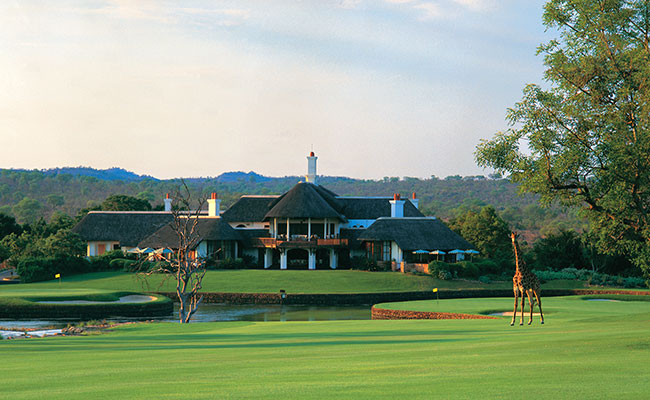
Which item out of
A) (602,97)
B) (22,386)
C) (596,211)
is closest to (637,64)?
(602,97)

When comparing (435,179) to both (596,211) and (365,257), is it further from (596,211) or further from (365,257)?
(596,211)

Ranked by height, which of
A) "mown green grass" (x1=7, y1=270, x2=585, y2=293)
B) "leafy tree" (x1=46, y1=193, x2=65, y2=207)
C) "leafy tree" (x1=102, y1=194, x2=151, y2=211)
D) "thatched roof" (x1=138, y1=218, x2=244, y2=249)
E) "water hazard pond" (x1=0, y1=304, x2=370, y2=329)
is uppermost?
"leafy tree" (x1=46, y1=193, x2=65, y2=207)

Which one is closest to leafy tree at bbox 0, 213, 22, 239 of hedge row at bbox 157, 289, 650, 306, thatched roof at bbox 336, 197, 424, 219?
hedge row at bbox 157, 289, 650, 306

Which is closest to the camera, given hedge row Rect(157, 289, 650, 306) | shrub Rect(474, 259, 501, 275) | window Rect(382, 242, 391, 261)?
hedge row Rect(157, 289, 650, 306)

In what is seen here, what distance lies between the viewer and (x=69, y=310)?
1238 inches

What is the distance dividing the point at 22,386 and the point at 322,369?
3.34 metres

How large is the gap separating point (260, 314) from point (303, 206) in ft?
68.4

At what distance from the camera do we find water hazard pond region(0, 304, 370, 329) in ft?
→ 98.1

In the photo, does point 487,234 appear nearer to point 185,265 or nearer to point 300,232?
point 300,232

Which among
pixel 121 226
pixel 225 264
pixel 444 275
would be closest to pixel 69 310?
pixel 225 264

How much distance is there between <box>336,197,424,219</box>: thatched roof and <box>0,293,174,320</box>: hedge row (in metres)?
29.0

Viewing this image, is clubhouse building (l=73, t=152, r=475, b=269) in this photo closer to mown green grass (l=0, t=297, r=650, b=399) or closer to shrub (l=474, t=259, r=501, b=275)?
shrub (l=474, t=259, r=501, b=275)

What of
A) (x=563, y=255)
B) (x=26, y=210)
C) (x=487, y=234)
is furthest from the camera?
(x=26, y=210)

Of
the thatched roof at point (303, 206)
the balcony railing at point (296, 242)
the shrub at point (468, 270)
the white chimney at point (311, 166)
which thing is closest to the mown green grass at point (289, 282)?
the shrub at point (468, 270)
